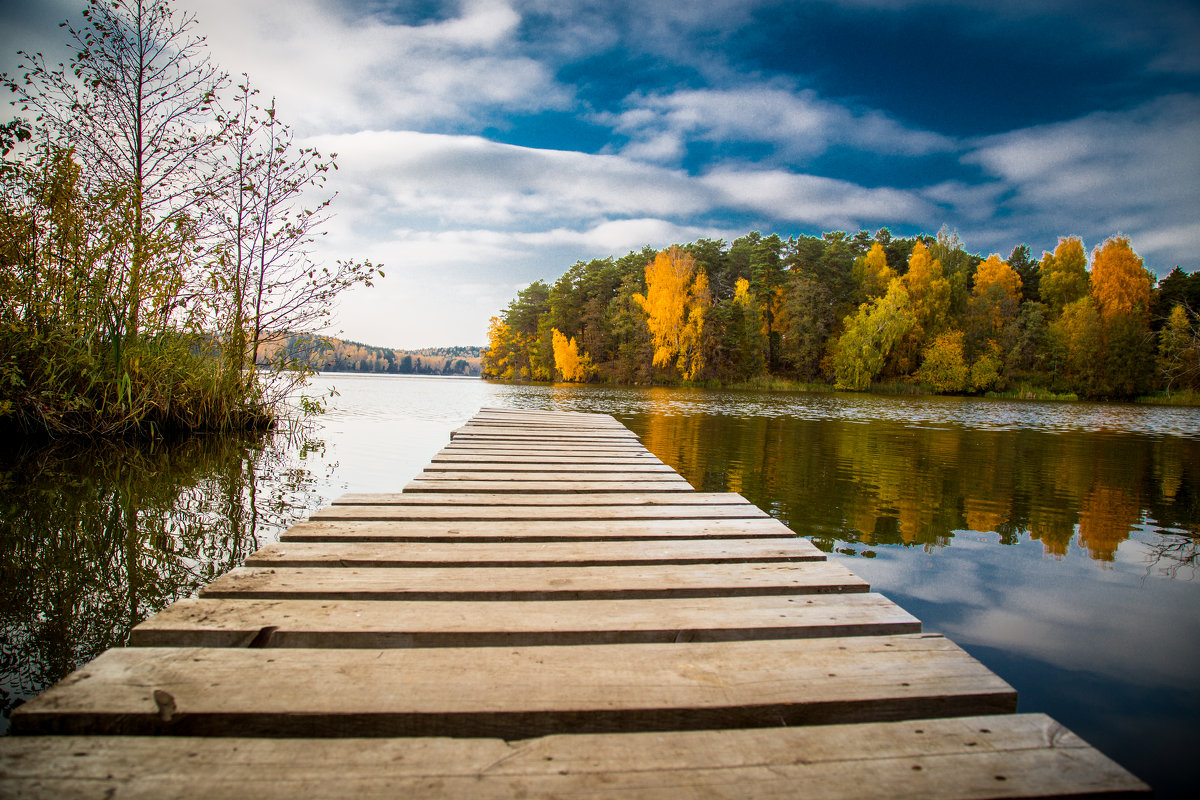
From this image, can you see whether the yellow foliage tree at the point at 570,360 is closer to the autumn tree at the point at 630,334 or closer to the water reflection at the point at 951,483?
the autumn tree at the point at 630,334

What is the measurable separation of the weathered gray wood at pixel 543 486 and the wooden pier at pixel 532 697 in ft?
4.71

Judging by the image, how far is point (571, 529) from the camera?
2.63 m

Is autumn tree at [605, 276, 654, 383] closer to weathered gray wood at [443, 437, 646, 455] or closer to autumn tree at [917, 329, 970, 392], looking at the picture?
autumn tree at [917, 329, 970, 392]

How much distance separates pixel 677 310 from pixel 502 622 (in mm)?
34917

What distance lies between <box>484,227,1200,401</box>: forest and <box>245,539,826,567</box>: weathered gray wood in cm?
3396

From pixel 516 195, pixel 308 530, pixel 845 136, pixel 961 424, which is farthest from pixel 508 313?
pixel 308 530

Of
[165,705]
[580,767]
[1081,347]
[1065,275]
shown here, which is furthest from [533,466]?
[1065,275]

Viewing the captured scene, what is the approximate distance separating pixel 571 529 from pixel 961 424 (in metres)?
15.6

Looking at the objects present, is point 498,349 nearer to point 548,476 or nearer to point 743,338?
point 743,338

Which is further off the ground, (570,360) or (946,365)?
(946,365)

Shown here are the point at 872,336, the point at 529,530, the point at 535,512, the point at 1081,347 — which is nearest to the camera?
the point at 529,530

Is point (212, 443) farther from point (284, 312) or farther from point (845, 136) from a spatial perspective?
point (845, 136)

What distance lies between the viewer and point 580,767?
38.5 inches

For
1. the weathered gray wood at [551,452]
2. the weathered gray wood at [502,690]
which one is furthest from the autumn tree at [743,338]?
the weathered gray wood at [502,690]
